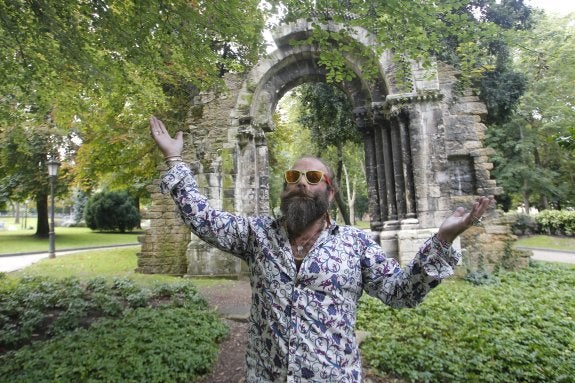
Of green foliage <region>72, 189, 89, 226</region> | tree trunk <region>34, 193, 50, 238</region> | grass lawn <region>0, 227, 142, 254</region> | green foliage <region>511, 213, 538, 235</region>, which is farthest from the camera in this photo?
green foliage <region>72, 189, 89, 226</region>

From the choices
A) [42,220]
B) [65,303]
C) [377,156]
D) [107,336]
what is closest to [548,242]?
[377,156]

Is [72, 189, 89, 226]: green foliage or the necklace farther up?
[72, 189, 89, 226]: green foliage

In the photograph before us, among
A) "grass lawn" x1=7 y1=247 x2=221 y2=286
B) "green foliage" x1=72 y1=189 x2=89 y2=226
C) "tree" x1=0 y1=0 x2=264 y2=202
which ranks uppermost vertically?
"tree" x1=0 y1=0 x2=264 y2=202

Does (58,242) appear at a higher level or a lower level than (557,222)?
lower

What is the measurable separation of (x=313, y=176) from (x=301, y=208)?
183 millimetres

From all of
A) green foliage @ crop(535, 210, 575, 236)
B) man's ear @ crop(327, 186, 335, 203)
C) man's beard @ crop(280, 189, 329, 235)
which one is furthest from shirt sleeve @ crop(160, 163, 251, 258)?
green foliage @ crop(535, 210, 575, 236)

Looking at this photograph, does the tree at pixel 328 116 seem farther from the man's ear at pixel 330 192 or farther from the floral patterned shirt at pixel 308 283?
the floral patterned shirt at pixel 308 283

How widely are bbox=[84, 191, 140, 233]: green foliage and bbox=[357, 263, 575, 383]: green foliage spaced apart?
25394 mm

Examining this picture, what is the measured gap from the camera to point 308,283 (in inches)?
61.0

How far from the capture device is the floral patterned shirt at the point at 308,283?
1.47 metres

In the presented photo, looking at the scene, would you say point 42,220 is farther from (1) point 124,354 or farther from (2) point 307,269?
(2) point 307,269

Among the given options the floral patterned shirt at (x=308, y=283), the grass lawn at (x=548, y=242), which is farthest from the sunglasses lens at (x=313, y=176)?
the grass lawn at (x=548, y=242)

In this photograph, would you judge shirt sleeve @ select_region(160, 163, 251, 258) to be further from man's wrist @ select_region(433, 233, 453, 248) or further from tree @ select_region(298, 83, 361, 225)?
tree @ select_region(298, 83, 361, 225)

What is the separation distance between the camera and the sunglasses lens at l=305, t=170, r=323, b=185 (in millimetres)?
1806
